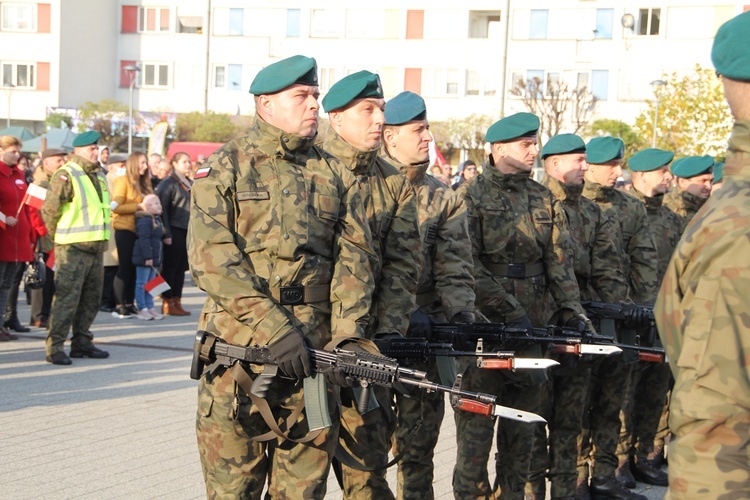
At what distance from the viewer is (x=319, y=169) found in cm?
471

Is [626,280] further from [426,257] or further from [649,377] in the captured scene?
[426,257]

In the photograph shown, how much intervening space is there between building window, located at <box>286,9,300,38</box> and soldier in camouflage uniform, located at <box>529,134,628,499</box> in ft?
157

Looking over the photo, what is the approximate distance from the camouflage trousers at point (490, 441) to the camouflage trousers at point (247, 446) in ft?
5.78

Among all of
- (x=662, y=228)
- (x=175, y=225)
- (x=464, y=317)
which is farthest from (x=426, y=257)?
(x=175, y=225)

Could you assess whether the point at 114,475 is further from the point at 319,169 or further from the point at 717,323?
the point at 717,323

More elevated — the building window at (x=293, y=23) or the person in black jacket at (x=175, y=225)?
the building window at (x=293, y=23)

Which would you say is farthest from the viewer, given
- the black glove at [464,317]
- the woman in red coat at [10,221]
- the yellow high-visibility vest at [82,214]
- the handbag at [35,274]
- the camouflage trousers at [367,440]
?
the handbag at [35,274]

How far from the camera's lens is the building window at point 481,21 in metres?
51.2

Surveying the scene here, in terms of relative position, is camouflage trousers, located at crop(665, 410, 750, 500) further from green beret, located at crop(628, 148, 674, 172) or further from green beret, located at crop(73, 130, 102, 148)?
green beret, located at crop(73, 130, 102, 148)

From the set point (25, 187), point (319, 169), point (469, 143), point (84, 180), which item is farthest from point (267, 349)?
point (469, 143)

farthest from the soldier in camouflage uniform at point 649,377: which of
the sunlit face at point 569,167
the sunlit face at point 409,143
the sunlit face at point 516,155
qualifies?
the sunlit face at point 409,143

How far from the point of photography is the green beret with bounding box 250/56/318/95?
4.62 metres

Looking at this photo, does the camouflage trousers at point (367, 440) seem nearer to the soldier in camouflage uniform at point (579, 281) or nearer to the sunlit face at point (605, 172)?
the soldier in camouflage uniform at point (579, 281)

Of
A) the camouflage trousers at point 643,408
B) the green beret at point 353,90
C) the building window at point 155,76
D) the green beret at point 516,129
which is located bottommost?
the camouflage trousers at point 643,408
